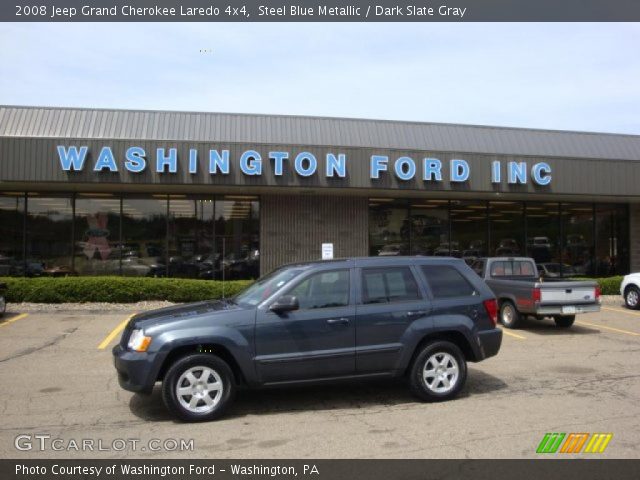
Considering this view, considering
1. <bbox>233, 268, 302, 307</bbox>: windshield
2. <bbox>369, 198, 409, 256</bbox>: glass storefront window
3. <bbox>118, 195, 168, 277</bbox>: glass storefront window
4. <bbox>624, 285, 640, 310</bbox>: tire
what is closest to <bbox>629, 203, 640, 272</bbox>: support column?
<bbox>624, 285, 640, 310</bbox>: tire

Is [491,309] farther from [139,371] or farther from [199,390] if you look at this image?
[139,371]

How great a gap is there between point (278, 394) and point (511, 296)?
284 inches

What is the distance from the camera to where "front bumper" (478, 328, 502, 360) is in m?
6.89

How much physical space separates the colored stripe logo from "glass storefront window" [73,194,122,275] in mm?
14849

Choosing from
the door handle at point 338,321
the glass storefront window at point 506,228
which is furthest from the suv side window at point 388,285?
the glass storefront window at point 506,228

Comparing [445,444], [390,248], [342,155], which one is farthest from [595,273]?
[445,444]

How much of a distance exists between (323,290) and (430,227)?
45.3ft

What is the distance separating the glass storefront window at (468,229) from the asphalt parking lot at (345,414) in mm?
10605

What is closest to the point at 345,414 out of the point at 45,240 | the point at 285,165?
the point at 285,165

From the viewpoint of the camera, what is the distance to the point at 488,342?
22.8 ft

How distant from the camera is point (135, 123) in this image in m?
18.6

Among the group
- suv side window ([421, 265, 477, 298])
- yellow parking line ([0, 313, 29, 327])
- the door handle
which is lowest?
yellow parking line ([0, 313, 29, 327])

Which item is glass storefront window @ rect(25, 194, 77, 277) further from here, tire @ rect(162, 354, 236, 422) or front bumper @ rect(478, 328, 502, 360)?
front bumper @ rect(478, 328, 502, 360)
